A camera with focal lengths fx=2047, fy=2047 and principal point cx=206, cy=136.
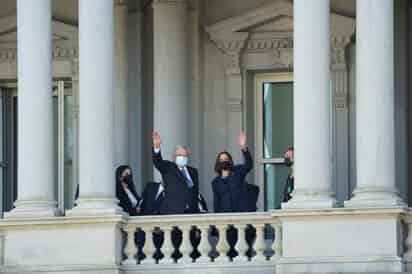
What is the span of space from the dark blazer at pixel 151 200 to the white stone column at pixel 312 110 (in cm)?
278

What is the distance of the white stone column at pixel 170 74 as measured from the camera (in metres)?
39.3

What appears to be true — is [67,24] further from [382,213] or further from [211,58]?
[382,213]

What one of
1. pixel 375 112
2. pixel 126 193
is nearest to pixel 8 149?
pixel 126 193

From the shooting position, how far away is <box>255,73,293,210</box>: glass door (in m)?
40.2

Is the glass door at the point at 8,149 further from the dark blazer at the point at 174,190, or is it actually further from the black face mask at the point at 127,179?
the dark blazer at the point at 174,190

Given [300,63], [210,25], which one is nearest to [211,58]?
[210,25]

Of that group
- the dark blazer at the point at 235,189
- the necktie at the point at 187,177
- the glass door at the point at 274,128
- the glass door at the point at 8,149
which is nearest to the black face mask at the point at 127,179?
the necktie at the point at 187,177

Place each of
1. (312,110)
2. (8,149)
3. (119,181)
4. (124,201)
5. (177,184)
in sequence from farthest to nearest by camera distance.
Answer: (8,149) < (119,181) < (124,201) < (177,184) < (312,110)

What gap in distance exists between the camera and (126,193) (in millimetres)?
36438

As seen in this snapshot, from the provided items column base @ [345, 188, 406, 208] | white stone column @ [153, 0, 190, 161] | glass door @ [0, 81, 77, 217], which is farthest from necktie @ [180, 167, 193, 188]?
glass door @ [0, 81, 77, 217]

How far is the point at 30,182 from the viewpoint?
35.4 meters

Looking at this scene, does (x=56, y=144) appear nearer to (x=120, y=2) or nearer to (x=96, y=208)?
(x=120, y=2)

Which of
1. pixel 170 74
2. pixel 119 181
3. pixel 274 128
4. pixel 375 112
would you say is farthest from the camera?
Result: pixel 274 128

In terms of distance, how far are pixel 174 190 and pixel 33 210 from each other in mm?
2456
